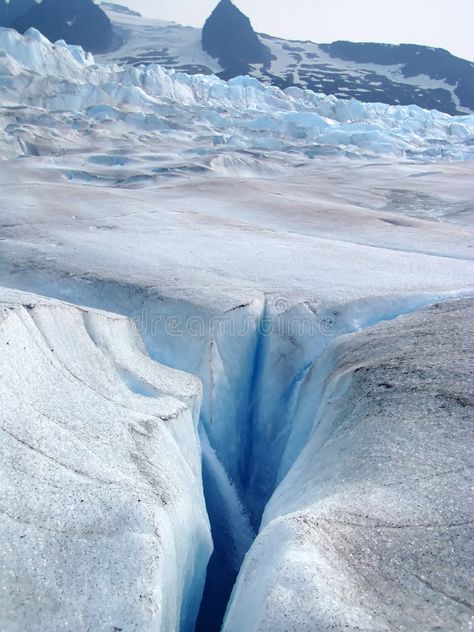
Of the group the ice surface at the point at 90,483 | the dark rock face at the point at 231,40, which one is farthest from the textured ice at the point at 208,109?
the dark rock face at the point at 231,40

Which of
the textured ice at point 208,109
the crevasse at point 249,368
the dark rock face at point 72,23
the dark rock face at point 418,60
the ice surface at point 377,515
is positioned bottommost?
the crevasse at point 249,368

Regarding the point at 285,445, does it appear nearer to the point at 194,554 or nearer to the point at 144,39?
the point at 194,554

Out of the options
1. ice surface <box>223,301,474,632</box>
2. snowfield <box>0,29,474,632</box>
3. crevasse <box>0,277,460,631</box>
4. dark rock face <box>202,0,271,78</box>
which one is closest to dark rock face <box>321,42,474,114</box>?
dark rock face <box>202,0,271,78</box>

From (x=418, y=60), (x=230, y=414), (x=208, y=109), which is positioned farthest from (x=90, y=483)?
(x=418, y=60)

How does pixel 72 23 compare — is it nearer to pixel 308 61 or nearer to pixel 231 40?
pixel 231 40

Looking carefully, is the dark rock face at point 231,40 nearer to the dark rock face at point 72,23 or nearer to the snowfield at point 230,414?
the dark rock face at point 72,23

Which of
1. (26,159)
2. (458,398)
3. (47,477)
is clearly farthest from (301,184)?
(47,477)

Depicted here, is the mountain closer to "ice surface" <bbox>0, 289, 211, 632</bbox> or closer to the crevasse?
the crevasse
